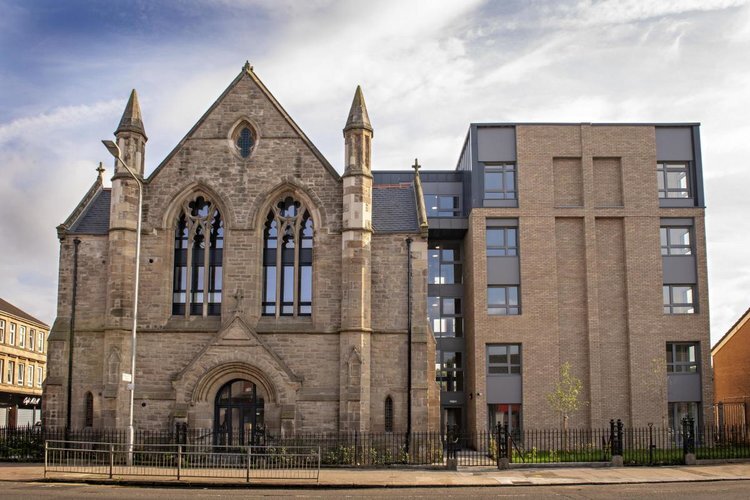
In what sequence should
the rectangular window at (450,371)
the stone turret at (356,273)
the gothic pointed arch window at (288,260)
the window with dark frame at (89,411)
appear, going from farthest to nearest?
1. the rectangular window at (450,371)
2. the gothic pointed arch window at (288,260)
3. the window with dark frame at (89,411)
4. the stone turret at (356,273)

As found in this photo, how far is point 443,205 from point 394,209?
1498cm

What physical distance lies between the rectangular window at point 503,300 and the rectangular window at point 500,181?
15.1 ft

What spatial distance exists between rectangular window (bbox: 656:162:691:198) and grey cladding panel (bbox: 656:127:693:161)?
389 millimetres

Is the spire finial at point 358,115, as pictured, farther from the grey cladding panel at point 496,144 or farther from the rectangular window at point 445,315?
the rectangular window at point 445,315

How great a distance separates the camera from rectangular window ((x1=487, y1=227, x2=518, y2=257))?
4197cm

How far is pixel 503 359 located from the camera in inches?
1612

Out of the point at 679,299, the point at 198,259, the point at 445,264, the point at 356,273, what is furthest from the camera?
the point at 445,264

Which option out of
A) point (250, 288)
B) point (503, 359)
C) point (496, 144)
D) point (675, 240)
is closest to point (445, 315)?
point (503, 359)

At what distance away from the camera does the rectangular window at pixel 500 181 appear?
1670 inches

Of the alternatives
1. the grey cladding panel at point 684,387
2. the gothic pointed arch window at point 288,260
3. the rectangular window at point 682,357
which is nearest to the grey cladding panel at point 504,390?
the grey cladding panel at point 684,387

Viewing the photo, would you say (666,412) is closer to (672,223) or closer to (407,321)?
(672,223)

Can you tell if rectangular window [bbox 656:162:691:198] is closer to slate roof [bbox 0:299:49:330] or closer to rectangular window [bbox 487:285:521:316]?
rectangular window [bbox 487:285:521:316]

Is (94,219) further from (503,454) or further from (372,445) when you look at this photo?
(503,454)

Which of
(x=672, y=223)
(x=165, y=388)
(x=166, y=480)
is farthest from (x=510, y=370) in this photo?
(x=166, y=480)
